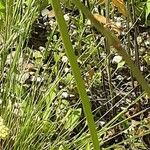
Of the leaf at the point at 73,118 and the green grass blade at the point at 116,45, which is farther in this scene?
the leaf at the point at 73,118

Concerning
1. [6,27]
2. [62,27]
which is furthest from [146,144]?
[62,27]

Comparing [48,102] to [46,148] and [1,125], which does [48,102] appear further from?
[1,125]

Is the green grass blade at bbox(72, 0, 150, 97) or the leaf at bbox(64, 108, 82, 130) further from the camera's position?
the leaf at bbox(64, 108, 82, 130)

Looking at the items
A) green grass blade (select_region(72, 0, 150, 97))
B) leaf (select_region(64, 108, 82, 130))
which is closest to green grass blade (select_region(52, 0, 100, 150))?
green grass blade (select_region(72, 0, 150, 97))

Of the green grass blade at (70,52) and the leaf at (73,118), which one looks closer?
the green grass blade at (70,52)

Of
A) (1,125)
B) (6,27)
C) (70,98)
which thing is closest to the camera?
(1,125)

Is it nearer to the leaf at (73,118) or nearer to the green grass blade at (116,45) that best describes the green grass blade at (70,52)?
the green grass blade at (116,45)

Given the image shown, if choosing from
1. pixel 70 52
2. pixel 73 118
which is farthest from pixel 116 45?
pixel 73 118

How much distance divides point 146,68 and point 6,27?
32.4 inches

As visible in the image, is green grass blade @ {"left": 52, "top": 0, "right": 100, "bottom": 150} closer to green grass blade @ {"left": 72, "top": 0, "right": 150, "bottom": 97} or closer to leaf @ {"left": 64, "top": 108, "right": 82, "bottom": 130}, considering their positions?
green grass blade @ {"left": 72, "top": 0, "right": 150, "bottom": 97}

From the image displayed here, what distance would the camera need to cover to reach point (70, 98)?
202cm

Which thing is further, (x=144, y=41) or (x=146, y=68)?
(x=144, y=41)

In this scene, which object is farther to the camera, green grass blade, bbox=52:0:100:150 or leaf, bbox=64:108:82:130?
leaf, bbox=64:108:82:130

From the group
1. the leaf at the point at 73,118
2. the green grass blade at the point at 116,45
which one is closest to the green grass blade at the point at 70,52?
the green grass blade at the point at 116,45
